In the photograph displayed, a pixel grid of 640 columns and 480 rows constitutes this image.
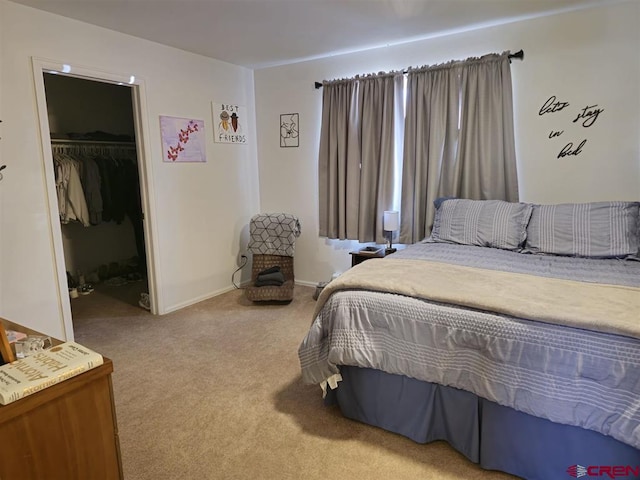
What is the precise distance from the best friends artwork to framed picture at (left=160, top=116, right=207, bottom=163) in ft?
0.68

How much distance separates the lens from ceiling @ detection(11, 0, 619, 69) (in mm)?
2736

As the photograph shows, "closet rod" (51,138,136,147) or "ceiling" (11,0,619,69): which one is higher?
"ceiling" (11,0,619,69)

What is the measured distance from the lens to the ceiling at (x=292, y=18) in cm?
274

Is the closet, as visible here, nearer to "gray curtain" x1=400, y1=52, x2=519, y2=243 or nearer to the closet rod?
the closet rod

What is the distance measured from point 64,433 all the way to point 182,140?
3.19m

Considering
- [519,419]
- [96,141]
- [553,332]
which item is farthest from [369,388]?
[96,141]

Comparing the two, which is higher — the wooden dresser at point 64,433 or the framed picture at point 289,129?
the framed picture at point 289,129

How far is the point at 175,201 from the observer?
12.6ft

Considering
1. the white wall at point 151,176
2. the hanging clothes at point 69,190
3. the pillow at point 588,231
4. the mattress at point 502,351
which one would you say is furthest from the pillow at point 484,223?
the hanging clothes at point 69,190

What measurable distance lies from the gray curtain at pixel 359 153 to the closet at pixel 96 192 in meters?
2.09

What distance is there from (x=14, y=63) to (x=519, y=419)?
11.7 feet

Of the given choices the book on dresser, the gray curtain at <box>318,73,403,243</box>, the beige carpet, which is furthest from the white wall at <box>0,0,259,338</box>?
the book on dresser

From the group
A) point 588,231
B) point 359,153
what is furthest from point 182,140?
point 588,231

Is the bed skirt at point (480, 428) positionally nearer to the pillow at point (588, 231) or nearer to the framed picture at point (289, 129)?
the pillow at point (588, 231)
